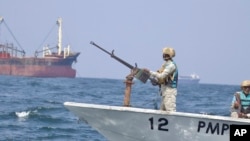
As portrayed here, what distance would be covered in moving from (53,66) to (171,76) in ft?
373

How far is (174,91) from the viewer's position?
12875 mm

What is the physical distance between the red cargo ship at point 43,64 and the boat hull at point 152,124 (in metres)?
109

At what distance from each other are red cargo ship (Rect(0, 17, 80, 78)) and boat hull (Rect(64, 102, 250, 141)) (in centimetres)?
10919

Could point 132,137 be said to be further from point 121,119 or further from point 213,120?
point 213,120

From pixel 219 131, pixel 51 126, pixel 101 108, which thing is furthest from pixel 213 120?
pixel 51 126

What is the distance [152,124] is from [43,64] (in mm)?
112395

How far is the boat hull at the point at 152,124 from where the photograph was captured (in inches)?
495

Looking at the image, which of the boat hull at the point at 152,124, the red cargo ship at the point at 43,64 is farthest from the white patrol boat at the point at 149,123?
the red cargo ship at the point at 43,64

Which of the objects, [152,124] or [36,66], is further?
[36,66]

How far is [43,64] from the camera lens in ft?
408

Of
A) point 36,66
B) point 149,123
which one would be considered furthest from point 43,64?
point 149,123

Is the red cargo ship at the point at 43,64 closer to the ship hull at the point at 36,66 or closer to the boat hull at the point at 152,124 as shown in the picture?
the ship hull at the point at 36,66

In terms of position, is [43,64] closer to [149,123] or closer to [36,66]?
[36,66]

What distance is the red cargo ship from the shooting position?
405ft
